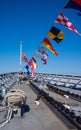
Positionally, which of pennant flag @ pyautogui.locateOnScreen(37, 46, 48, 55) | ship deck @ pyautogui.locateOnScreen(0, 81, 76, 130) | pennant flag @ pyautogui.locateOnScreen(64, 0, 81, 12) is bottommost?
ship deck @ pyautogui.locateOnScreen(0, 81, 76, 130)

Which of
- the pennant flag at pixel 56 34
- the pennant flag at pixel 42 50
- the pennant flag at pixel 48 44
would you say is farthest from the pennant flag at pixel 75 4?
the pennant flag at pixel 42 50

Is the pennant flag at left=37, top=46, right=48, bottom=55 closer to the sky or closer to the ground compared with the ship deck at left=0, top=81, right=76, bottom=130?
closer to the sky

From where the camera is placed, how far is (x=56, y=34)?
1455 centimetres

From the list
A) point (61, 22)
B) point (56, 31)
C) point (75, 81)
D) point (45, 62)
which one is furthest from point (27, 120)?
point (75, 81)

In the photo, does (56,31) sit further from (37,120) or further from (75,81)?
(75,81)

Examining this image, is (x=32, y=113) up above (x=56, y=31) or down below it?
below

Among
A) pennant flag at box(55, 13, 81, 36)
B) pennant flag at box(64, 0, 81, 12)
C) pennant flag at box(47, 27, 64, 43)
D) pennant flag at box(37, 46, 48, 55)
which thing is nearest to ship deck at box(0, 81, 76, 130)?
pennant flag at box(64, 0, 81, 12)

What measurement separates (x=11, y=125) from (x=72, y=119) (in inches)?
75.1

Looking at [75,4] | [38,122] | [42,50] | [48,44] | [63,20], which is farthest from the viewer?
[42,50]

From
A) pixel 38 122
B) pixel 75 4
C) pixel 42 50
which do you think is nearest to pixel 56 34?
pixel 75 4

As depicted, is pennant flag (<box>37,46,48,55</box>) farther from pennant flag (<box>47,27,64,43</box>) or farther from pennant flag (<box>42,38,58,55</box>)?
pennant flag (<box>47,27,64,43</box>)

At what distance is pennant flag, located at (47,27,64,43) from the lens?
567 inches

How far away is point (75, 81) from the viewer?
79.6 ft

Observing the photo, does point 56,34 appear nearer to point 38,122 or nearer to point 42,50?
point 42,50
